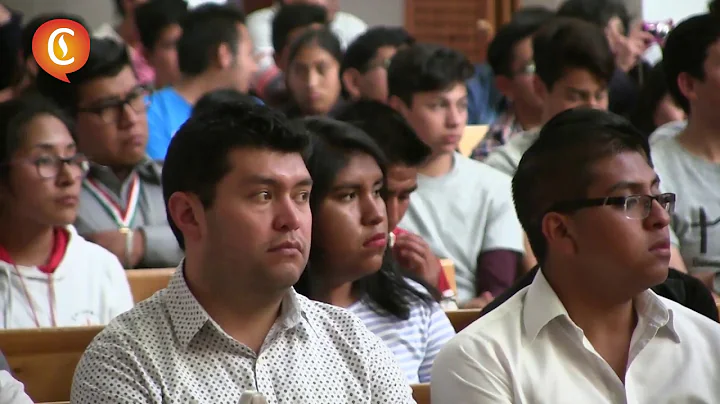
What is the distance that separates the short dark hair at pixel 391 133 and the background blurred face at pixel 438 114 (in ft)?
2.41

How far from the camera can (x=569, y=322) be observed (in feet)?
6.55

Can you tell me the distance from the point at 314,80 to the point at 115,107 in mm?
1405

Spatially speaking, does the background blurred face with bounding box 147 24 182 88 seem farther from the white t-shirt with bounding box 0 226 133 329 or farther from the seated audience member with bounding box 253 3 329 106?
the white t-shirt with bounding box 0 226 133 329

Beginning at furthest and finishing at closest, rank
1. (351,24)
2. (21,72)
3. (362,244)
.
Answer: (351,24) < (21,72) < (362,244)

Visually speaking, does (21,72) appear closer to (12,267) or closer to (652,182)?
(12,267)

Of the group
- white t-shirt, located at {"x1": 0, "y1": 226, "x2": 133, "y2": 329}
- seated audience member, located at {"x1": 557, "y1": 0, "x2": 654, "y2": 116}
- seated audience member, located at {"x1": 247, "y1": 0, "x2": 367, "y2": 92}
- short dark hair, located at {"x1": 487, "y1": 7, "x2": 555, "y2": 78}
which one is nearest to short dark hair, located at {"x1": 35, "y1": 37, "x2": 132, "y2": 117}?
white t-shirt, located at {"x1": 0, "y1": 226, "x2": 133, "y2": 329}

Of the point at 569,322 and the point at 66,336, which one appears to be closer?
the point at 569,322

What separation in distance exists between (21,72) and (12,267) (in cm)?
216

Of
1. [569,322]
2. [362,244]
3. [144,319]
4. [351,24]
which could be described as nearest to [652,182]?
[569,322]

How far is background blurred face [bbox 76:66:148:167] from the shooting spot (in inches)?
134

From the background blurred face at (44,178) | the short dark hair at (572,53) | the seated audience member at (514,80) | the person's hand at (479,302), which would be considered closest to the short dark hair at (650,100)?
the seated audience member at (514,80)

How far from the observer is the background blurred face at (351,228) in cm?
239

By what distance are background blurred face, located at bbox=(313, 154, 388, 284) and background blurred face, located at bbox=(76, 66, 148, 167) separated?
3.78 feet

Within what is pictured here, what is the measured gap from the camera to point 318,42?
4840 mm
